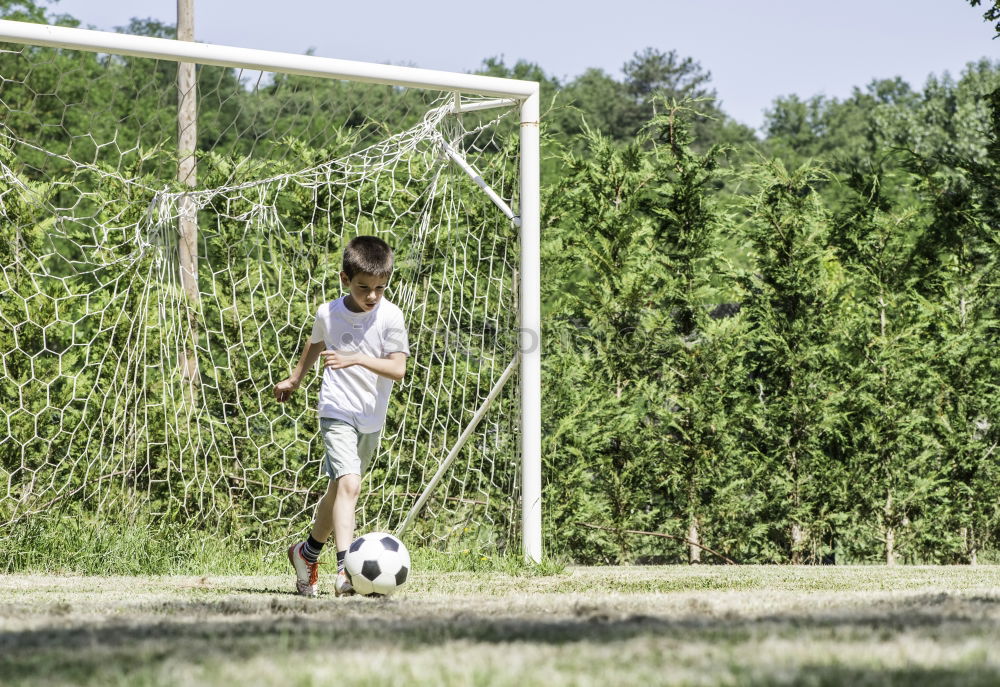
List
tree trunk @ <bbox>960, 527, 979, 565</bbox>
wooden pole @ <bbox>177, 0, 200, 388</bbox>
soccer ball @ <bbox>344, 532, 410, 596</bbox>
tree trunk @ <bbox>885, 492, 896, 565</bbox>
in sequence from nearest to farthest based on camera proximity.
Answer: soccer ball @ <bbox>344, 532, 410, 596</bbox> < wooden pole @ <bbox>177, 0, 200, 388</bbox> < tree trunk @ <bbox>885, 492, 896, 565</bbox> < tree trunk @ <bbox>960, 527, 979, 565</bbox>

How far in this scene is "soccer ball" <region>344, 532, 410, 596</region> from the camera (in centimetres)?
444

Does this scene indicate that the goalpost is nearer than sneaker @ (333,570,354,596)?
No

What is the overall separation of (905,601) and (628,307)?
4388 millimetres

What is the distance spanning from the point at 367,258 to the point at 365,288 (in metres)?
0.14

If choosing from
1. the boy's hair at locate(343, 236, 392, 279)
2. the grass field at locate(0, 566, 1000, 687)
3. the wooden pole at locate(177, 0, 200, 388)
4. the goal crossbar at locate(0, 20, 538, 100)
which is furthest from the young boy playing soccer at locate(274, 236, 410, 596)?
the wooden pole at locate(177, 0, 200, 388)

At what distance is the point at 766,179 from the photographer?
26.6ft

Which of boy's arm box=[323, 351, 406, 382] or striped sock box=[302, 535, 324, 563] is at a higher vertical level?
boy's arm box=[323, 351, 406, 382]

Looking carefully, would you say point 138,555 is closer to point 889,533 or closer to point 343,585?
point 343,585

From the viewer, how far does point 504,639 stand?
109 inches

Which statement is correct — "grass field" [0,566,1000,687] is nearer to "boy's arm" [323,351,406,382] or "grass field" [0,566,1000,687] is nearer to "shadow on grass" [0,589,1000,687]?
"shadow on grass" [0,589,1000,687]

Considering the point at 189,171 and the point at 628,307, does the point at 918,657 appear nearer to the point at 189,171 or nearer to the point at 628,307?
the point at 628,307

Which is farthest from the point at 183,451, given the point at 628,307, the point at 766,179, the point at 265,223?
the point at 766,179

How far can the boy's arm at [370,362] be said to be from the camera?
14.9ft

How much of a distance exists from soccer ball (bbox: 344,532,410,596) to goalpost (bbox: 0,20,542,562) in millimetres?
1762
